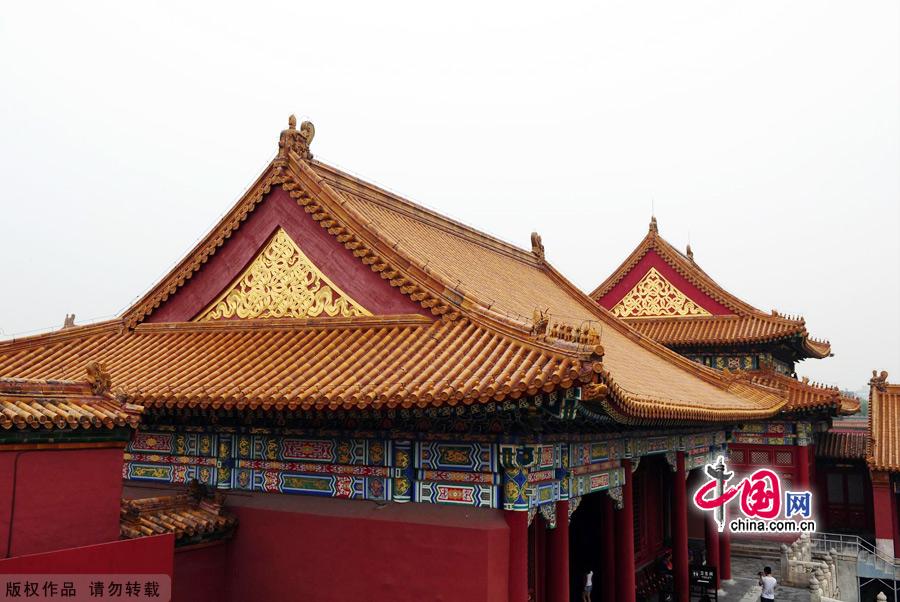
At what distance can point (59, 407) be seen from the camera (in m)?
8.49

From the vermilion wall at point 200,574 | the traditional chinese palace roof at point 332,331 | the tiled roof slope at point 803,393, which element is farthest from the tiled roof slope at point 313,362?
the tiled roof slope at point 803,393

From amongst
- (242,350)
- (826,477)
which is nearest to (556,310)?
(242,350)

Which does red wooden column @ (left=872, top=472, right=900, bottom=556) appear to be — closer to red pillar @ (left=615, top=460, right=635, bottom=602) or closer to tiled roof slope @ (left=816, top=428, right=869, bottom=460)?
tiled roof slope @ (left=816, top=428, right=869, bottom=460)

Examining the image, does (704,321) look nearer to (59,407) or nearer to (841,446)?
(841,446)

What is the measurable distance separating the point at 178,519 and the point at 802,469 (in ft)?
72.8

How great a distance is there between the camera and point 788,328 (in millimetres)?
26656

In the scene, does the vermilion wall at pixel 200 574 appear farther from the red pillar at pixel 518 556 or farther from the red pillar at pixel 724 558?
the red pillar at pixel 724 558

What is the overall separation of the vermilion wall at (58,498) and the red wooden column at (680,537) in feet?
36.9

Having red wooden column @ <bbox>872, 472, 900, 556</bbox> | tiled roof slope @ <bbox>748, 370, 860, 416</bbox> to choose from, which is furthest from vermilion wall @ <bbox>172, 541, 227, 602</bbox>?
red wooden column @ <bbox>872, 472, 900, 556</bbox>

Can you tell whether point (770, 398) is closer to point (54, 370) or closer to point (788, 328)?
point (788, 328)

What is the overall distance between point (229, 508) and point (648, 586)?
34.2 ft

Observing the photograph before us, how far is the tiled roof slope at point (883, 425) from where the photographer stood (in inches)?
974

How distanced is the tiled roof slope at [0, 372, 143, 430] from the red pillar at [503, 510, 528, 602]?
15.8 ft

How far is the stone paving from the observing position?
18.0 m
